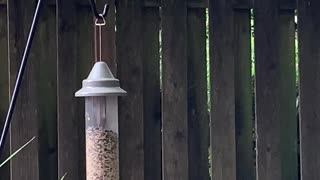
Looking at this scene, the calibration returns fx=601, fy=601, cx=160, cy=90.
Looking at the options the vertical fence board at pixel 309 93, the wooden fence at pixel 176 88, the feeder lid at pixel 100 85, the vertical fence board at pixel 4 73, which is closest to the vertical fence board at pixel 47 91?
the wooden fence at pixel 176 88

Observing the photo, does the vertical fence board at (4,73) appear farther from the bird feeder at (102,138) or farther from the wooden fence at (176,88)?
the bird feeder at (102,138)

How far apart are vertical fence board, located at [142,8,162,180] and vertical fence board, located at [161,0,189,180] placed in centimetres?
3

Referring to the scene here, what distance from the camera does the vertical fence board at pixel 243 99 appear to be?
2643 mm

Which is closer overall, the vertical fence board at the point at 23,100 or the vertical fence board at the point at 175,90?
the vertical fence board at the point at 23,100

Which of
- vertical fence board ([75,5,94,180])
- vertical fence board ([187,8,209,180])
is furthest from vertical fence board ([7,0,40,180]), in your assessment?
vertical fence board ([187,8,209,180])

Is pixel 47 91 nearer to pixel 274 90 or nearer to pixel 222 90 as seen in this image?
pixel 222 90

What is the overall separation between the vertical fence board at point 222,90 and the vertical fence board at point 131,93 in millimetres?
323

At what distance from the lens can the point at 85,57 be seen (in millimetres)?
2500

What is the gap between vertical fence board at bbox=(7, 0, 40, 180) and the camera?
2422 mm

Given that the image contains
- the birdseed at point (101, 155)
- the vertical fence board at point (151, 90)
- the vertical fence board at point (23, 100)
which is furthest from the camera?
the vertical fence board at point (151, 90)

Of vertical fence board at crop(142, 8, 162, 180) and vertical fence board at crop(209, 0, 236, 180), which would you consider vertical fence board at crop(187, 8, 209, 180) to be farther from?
vertical fence board at crop(142, 8, 162, 180)

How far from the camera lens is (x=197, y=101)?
2.60m

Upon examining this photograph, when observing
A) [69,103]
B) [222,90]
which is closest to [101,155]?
[69,103]

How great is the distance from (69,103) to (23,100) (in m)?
0.18
